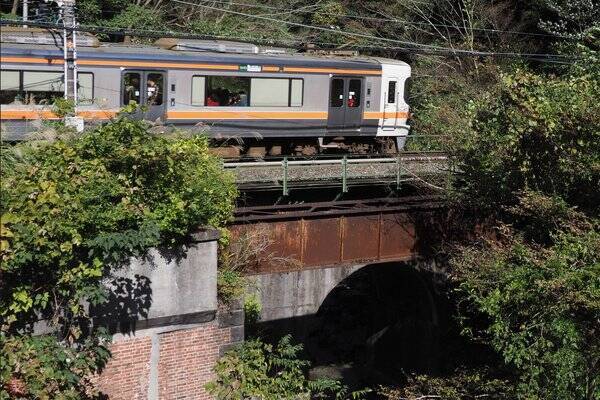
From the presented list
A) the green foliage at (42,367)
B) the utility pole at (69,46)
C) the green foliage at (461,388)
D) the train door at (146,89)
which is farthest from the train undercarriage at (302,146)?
the green foliage at (42,367)

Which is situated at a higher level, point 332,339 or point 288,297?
point 288,297

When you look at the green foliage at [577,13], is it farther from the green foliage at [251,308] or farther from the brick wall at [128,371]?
the brick wall at [128,371]

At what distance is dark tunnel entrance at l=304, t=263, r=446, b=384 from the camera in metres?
22.7

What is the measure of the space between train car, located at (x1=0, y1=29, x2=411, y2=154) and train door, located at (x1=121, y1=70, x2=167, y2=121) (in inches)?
1.0

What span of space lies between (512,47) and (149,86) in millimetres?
17055

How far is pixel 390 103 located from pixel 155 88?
7.97m

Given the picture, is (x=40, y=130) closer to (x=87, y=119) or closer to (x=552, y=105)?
(x=87, y=119)

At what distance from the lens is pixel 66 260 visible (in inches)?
448

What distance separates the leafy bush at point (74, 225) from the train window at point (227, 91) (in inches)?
329

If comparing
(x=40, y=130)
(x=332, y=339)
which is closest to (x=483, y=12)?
(x=332, y=339)

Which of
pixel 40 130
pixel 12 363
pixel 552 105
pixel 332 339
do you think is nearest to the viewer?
pixel 12 363

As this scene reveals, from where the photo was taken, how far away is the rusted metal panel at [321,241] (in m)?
17.5

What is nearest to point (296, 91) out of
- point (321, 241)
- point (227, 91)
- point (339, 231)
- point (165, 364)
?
point (227, 91)

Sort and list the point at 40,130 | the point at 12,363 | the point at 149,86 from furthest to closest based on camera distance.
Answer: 1. the point at 149,86
2. the point at 40,130
3. the point at 12,363
